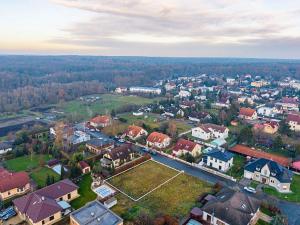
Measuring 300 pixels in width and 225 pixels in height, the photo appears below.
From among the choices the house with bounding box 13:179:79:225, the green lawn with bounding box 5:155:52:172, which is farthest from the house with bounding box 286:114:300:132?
the green lawn with bounding box 5:155:52:172

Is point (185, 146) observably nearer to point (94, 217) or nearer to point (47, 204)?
point (94, 217)

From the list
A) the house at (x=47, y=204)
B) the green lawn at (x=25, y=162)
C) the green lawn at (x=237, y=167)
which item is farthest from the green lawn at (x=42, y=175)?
the green lawn at (x=237, y=167)

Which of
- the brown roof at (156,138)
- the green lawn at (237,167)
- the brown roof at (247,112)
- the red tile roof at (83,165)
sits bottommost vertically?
the green lawn at (237,167)

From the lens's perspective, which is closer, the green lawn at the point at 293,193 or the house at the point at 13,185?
the green lawn at the point at 293,193

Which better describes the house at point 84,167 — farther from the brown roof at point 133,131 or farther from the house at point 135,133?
the brown roof at point 133,131

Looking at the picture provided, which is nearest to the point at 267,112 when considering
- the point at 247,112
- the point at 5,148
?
the point at 247,112

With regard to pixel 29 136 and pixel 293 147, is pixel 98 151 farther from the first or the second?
pixel 293 147
